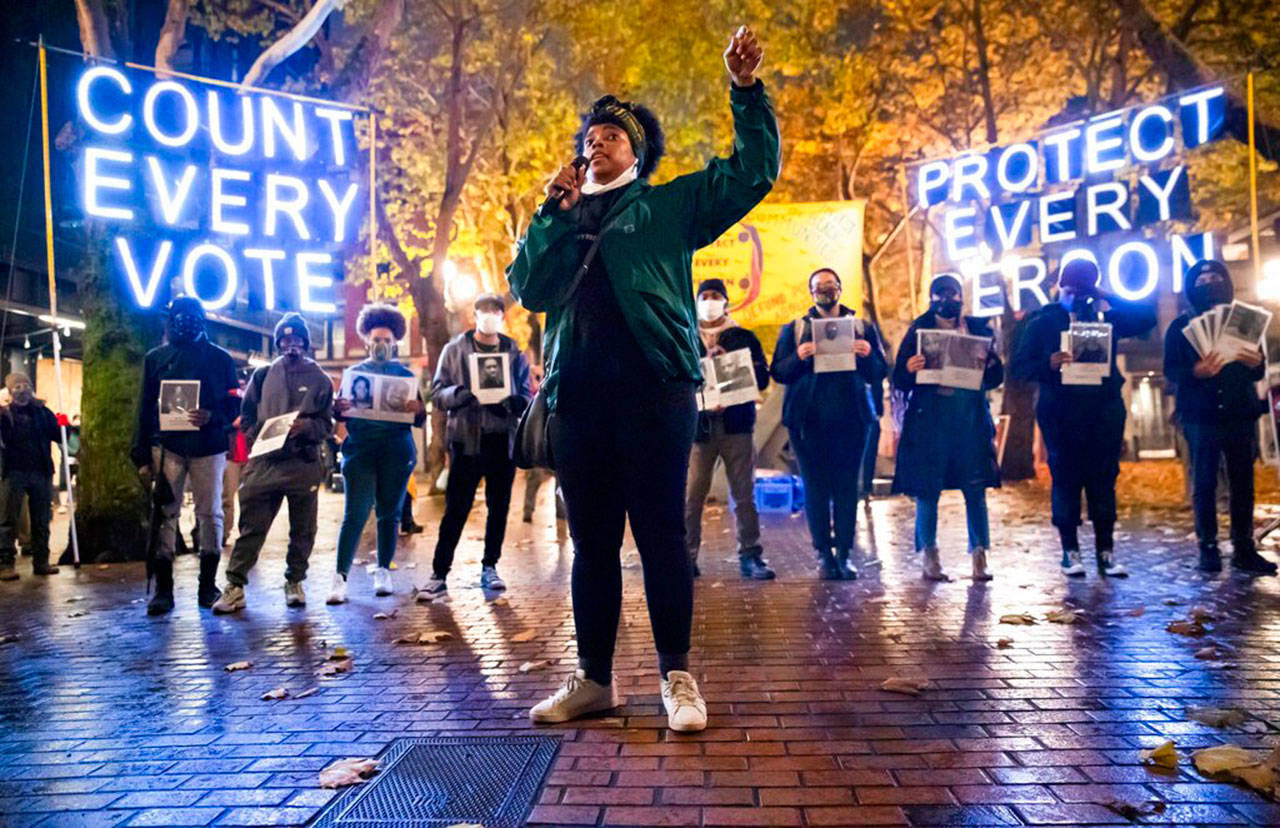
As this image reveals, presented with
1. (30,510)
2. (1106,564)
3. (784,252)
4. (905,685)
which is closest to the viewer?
(905,685)

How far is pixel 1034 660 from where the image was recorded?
13.4 feet

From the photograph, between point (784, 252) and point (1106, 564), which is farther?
point (784, 252)

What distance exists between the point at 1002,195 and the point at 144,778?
15563 mm

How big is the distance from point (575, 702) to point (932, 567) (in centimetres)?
409

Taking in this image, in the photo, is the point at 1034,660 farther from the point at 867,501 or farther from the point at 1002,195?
the point at 1002,195

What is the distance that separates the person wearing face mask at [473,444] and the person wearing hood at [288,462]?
0.92m

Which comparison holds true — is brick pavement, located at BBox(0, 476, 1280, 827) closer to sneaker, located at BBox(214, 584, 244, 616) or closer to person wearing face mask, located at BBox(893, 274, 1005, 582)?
sneaker, located at BBox(214, 584, 244, 616)

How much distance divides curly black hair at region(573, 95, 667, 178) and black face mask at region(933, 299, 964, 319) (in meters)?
3.72

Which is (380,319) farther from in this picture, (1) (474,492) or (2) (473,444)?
(1) (474,492)

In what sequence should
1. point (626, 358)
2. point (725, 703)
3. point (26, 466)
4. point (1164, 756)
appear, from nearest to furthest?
point (1164, 756) → point (626, 358) → point (725, 703) → point (26, 466)

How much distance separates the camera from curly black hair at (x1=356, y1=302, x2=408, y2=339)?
6898mm

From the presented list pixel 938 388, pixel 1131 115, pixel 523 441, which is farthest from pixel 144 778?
pixel 1131 115

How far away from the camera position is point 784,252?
14.8 meters

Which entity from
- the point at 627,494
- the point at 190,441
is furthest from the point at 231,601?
the point at 627,494
